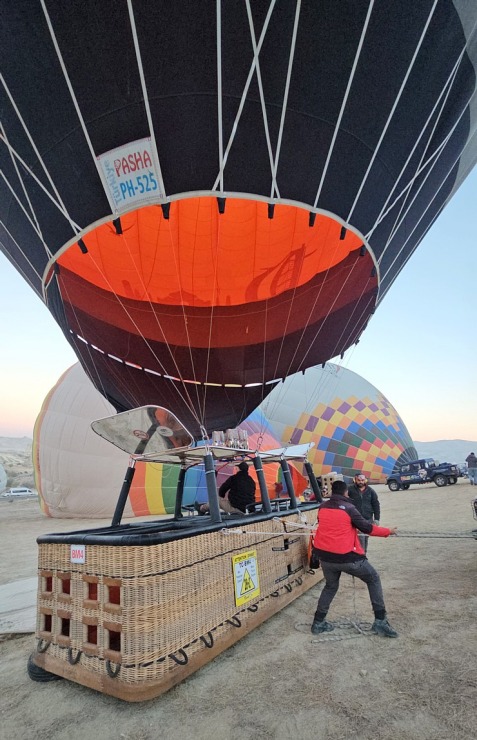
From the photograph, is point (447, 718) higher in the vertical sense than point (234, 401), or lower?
lower

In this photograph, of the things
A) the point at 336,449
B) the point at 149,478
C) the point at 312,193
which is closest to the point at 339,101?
the point at 312,193

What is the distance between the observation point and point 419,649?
3.33 meters

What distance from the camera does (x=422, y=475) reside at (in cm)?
2408

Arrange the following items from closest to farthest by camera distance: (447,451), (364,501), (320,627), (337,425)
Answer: (320,627), (364,501), (337,425), (447,451)

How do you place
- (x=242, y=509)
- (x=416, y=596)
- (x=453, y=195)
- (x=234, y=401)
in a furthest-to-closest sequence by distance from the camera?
(x=234, y=401) → (x=453, y=195) → (x=242, y=509) → (x=416, y=596)

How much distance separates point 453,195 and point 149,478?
510 inches

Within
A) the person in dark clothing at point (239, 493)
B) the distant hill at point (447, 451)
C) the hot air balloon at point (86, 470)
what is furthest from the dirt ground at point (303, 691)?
the distant hill at point (447, 451)

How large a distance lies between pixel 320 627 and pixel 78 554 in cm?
217

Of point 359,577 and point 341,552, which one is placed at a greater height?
point 341,552

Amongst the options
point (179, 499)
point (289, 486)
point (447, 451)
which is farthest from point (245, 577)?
point (447, 451)

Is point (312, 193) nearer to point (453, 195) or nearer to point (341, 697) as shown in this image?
point (453, 195)

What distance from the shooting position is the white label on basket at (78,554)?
318 cm

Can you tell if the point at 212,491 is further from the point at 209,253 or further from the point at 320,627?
the point at 209,253

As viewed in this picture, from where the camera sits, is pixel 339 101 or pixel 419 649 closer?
pixel 419 649
